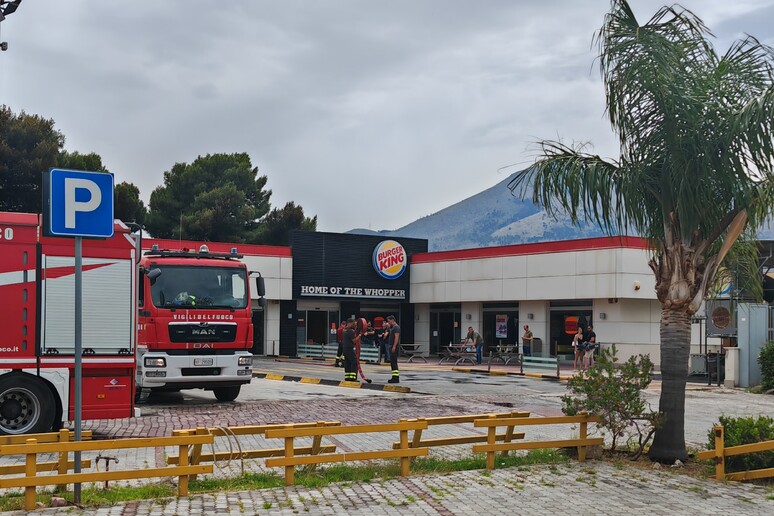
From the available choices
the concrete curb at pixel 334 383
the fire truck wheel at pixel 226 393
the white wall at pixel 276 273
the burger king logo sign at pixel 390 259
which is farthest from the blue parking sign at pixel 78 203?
the burger king logo sign at pixel 390 259

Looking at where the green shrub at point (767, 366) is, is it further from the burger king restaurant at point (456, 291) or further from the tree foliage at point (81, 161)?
the tree foliage at point (81, 161)

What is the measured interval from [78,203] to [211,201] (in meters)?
60.2

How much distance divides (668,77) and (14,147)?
47.3m

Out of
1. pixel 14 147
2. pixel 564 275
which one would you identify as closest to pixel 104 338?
pixel 564 275

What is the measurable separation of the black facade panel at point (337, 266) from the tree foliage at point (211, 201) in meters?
24.4

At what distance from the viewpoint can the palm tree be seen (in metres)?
10.7

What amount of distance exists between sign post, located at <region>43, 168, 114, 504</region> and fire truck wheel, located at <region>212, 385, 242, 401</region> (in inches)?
405

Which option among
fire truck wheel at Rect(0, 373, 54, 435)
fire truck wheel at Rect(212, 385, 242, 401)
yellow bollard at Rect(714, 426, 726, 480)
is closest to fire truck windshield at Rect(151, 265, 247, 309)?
fire truck wheel at Rect(212, 385, 242, 401)

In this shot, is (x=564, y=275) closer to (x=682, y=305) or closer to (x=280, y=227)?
(x=682, y=305)

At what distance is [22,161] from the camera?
5050 centimetres

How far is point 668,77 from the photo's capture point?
10781mm

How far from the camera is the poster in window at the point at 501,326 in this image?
41.0 metres

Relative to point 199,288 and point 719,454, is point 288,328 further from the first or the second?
point 719,454

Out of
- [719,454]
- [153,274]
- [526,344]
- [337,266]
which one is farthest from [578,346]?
[719,454]
